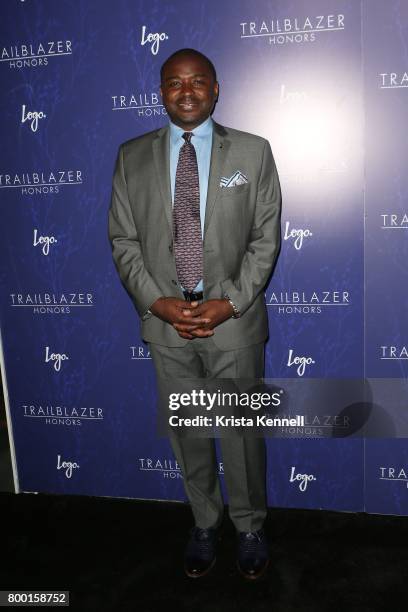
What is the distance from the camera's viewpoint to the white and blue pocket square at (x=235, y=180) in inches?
77.0

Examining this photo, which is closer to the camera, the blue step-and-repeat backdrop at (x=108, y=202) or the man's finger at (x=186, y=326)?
the man's finger at (x=186, y=326)

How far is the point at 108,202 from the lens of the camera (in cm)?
250

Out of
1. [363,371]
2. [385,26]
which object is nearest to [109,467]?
[363,371]

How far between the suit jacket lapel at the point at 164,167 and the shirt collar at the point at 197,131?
0.09ft

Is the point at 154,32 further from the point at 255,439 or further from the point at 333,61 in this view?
the point at 255,439

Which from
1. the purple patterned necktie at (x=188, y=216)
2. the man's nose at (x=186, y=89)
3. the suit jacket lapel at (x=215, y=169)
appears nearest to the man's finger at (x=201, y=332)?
the purple patterned necktie at (x=188, y=216)

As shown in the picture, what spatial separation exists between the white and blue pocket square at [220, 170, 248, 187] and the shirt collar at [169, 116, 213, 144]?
19 centimetres

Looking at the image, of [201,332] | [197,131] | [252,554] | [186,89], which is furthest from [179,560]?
[186,89]

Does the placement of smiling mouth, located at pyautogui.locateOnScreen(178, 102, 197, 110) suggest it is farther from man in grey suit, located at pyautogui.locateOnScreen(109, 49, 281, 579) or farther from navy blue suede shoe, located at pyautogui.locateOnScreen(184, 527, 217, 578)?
navy blue suede shoe, located at pyautogui.locateOnScreen(184, 527, 217, 578)

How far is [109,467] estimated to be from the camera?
2.76 m

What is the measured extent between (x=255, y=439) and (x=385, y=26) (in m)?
1.69

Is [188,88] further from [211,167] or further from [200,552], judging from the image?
[200,552]

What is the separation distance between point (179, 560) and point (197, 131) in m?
1.70

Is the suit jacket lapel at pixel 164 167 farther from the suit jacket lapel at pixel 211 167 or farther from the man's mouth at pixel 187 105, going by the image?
the man's mouth at pixel 187 105
